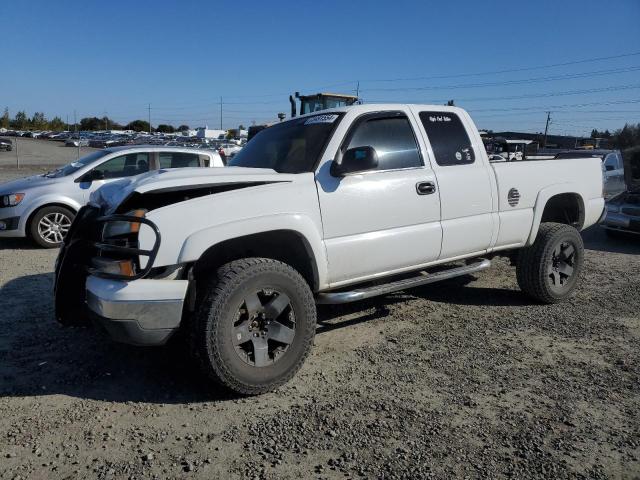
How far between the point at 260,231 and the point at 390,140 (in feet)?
5.08

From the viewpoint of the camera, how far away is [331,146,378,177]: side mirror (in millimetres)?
3832

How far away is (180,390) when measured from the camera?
3584 millimetres

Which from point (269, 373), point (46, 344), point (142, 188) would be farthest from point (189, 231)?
point (46, 344)

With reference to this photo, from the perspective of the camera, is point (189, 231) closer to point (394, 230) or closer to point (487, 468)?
point (394, 230)

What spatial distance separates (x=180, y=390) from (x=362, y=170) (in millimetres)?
2042

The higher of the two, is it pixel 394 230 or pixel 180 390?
pixel 394 230

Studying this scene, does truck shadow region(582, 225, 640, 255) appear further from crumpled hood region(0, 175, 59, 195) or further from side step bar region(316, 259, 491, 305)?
crumpled hood region(0, 175, 59, 195)

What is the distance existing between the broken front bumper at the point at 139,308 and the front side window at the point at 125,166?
231 inches

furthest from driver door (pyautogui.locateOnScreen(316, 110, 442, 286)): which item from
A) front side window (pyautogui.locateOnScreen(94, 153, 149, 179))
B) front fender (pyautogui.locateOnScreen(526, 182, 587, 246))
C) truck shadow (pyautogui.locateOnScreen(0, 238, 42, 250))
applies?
truck shadow (pyautogui.locateOnScreen(0, 238, 42, 250))

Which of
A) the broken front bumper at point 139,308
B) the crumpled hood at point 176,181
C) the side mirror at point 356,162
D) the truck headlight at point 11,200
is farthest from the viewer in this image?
the truck headlight at point 11,200

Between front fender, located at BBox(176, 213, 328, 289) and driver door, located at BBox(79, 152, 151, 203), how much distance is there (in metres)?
5.81

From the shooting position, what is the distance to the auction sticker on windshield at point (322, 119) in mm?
4328

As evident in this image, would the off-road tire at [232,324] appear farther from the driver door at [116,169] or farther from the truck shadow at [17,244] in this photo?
the truck shadow at [17,244]

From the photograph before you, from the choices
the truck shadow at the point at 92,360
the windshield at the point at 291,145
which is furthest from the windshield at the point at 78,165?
the windshield at the point at 291,145
